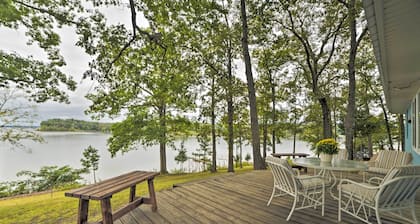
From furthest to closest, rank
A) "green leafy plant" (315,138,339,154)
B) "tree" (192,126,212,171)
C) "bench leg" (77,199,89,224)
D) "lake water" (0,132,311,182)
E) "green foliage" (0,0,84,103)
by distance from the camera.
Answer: "tree" (192,126,212,171) < "lake water" (0,132,311,182) < "green foliage" (0,0,84,103) < "green leafy plant" (315,138,339,154) < "bench leg" (77,199,89,224)

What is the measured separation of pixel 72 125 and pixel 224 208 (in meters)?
9.99

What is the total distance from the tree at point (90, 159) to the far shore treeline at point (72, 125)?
376cm

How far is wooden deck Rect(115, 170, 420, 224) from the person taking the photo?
2.74 m

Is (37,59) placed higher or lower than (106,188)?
higher

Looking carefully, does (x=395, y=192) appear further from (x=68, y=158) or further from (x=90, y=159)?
(x=68, y=158)

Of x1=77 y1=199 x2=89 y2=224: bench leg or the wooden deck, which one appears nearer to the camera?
x1=77 y1=199 x2=89 y2=224: bench leg

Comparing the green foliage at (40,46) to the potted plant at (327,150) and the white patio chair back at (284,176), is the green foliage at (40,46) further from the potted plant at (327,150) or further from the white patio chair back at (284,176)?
the potted plant at (327,150)

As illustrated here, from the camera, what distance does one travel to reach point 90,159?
1362cm

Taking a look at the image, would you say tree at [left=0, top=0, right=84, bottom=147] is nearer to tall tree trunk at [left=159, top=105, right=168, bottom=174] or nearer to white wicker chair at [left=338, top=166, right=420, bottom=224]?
tall tree trunk at [left=159, top=105, right=168, bottom=174]

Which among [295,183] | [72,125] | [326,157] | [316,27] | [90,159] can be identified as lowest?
[90,159]

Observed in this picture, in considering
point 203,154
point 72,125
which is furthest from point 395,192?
point 203,154

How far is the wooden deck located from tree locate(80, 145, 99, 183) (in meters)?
12.0

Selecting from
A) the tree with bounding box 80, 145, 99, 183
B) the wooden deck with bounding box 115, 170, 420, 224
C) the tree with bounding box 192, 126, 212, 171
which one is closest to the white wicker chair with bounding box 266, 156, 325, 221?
the wooden deck with bounding box 115, 170, 420, 224

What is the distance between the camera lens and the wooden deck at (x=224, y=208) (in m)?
2.74
